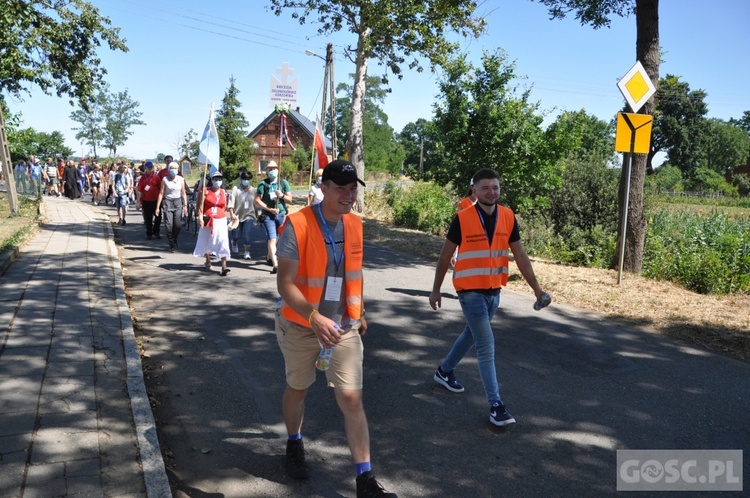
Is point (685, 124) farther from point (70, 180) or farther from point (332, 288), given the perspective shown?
point (332, 288)

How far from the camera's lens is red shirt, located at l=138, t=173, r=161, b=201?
14.1 metres

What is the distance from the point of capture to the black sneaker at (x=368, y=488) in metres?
3.26

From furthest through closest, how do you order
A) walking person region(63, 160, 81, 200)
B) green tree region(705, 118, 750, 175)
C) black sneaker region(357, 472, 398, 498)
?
Result: green tree region(705, 118, 750, 175) → walking person region(63, 160, 81, 200) → black sneaker region(357, 472, 398, 498)

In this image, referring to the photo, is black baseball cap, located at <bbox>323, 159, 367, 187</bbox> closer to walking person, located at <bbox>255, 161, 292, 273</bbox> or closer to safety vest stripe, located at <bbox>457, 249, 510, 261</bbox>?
safety vest stripe, located at <bbox>457, 249, 510, 261</bbox>

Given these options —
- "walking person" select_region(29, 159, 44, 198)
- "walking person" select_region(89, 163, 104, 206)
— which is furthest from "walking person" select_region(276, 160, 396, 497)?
"walking person" select_region(89, 163, 104, 206)

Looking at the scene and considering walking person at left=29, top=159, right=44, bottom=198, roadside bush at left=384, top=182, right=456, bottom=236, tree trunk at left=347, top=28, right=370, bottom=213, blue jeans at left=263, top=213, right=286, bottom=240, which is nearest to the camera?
blue jeans at left=263, top=213, right=286, bottom=240

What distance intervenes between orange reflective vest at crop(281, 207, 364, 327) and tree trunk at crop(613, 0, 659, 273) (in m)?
7.75

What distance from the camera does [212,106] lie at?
38.3ft

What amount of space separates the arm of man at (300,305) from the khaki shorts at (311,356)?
0.23 meters

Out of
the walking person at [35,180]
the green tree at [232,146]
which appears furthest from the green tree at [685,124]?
the walking person at [35,180]

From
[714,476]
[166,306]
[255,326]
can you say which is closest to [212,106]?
[166,306]

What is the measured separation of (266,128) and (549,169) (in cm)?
7101

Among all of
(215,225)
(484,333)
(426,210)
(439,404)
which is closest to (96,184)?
(426,210)

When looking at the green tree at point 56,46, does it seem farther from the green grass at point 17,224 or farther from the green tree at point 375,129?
the green tree at point 375,129
